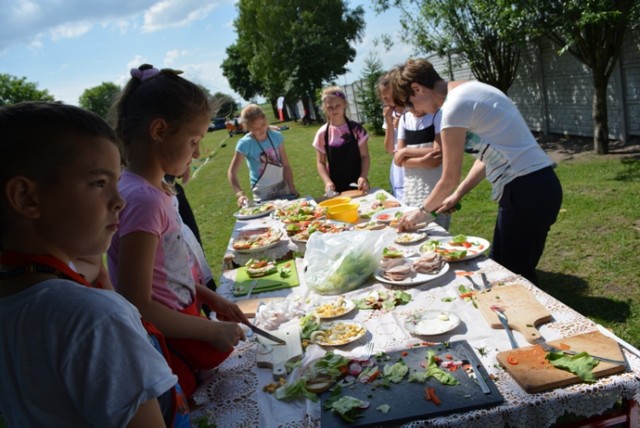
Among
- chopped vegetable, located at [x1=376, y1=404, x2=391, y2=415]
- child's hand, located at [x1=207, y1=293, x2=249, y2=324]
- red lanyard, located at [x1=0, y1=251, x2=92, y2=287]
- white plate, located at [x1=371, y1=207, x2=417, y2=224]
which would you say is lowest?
chopped vegetable, located at [x1=376, y1=404, x2=391, y2=415]

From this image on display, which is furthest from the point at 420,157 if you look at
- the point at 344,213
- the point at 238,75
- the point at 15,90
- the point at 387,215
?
the point at 15,90

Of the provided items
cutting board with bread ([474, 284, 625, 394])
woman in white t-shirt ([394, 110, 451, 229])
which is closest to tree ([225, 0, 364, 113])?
woman in white t-shirt ([394, 110, 451, 229])

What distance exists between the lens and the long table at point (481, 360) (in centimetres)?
130

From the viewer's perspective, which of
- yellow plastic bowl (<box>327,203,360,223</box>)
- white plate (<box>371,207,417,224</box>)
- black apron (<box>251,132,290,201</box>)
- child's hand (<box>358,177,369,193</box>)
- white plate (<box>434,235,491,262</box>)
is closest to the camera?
white plate (<box>434,235,491,262</box>)

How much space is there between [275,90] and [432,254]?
33.0 meters

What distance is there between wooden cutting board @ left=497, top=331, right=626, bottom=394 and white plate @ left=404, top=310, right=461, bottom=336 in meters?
0.27

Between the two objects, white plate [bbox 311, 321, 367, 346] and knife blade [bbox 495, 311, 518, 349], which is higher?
white plate [bbox 311, 321, 367, 346]

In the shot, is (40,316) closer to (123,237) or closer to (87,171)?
(87,171)

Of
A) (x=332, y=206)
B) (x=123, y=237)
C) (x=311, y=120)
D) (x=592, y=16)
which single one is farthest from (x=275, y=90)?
(x=123, y=237)

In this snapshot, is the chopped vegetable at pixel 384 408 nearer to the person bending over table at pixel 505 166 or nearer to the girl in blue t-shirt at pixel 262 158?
the person bending over table at pixel 505 166

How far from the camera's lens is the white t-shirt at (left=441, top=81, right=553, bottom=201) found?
2598 mm

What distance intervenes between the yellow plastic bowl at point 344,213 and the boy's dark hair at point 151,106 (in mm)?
1916

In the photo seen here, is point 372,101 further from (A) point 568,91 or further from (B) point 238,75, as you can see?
(B) point 238,75

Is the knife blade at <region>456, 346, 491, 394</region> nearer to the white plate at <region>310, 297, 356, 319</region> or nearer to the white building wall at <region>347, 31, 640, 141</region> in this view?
the white plate at <region>310, 297, 356, 319</region>
